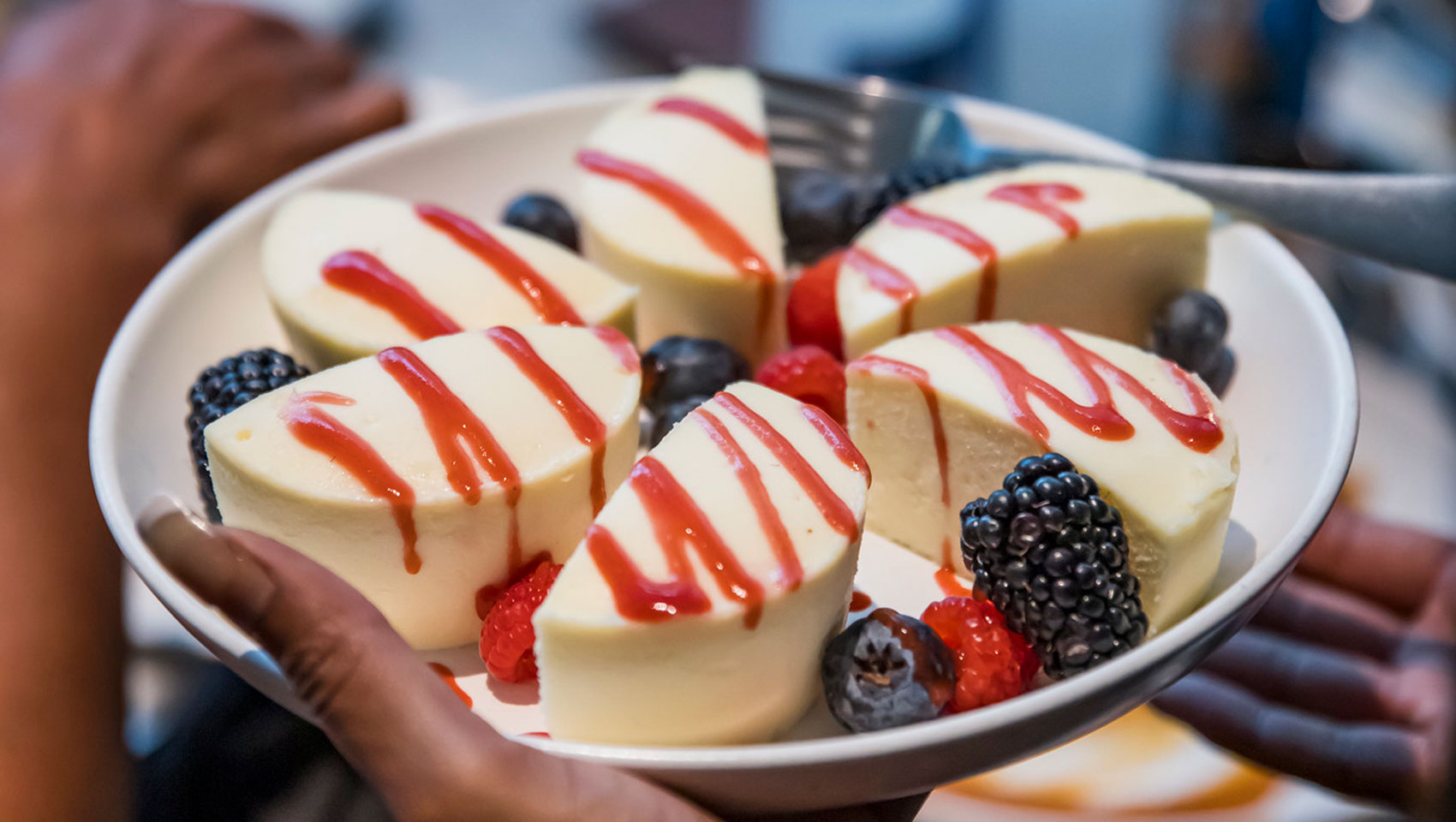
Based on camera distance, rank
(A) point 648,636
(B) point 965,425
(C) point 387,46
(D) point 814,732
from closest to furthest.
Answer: (A) point 648,636, (D) point 814,732, (B) point 965,425, (C) point 387,46

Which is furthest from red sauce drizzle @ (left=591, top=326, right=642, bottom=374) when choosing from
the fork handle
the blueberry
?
the fork handle

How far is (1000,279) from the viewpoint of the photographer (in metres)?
1.23

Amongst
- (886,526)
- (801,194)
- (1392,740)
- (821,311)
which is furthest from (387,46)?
(1392,740)

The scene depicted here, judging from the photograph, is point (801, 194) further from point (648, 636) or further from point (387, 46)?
point (387, 46)

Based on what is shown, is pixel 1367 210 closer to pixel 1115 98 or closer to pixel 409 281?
pixel 409 281

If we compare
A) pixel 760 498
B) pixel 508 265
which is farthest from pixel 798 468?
pixel 508 265

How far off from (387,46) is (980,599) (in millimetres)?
2585

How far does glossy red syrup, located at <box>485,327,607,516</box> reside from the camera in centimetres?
101

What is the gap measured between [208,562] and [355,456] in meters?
0.27

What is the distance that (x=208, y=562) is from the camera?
0.70 m

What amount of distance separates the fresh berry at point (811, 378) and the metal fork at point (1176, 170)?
1.48 feet

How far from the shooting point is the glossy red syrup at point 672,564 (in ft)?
2.78

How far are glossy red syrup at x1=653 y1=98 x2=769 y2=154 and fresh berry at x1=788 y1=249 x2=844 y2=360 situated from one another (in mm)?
248

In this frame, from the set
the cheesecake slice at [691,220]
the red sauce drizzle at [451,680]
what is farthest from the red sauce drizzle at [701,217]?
the red sauce drizzle at [451,680]
